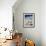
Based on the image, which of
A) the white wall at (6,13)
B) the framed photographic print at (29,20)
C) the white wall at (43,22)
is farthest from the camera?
the framed photographic print at (29,20)

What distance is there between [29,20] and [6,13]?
165cm

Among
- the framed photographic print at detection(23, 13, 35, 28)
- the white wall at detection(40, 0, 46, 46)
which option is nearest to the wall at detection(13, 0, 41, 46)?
the framed photographic print at detection(23, 13, 35, 28)

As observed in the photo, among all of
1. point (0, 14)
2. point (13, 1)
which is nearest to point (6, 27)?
point (0, 14)

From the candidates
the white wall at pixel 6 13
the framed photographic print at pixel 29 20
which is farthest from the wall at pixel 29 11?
the white wall at pixel 6 13

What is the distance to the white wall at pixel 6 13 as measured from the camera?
4.45 metres

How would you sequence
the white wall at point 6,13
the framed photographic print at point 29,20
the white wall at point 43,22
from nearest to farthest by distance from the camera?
the white wall at point 6,13 → the white wall at point 43,22 → the framed photographic print at point 29,20

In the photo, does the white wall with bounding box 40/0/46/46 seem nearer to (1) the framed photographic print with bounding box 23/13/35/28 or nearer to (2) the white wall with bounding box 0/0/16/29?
(1) the framed photographic print with bounding box 23/13/35/28

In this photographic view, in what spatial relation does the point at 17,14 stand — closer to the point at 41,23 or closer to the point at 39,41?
the point at 41,23

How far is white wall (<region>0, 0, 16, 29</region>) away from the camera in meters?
4.45

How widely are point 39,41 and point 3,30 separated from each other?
233 centimetres

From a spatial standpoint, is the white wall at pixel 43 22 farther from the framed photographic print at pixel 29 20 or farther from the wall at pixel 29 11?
the framed photographic print at pixel 29 20

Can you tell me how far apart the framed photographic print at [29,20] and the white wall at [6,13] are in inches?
56.7

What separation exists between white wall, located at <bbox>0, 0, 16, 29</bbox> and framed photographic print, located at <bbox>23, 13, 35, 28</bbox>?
1441mm

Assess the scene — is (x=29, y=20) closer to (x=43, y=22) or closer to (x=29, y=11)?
(x=29, y=11)
